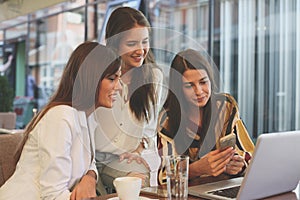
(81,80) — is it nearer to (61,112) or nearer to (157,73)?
(61,112)

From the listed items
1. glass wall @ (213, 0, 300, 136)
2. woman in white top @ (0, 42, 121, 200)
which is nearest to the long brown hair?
woman in white top @ (0, 42, 121, 200)

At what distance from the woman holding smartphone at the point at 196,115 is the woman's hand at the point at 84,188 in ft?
1.34

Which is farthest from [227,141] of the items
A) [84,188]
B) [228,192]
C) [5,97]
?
[5,97]

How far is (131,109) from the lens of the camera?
6.49 feet

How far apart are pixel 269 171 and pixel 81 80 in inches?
27.1

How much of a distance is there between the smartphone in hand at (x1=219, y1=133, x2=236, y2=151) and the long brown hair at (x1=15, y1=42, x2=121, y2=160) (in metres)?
0.51

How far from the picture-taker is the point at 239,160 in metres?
1.62

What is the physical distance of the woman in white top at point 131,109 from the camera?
1872mm

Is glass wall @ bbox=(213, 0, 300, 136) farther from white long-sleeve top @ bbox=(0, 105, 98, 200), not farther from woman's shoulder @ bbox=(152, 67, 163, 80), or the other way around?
white long-sleeve top @ bbox=(0, 105, 98, 200)

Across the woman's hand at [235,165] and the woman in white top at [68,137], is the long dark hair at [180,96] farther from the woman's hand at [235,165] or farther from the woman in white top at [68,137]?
the woman in white top at [68,137]

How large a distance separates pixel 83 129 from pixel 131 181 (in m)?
0.39

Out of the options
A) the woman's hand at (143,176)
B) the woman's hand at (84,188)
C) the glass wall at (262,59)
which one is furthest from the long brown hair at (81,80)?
the glass wall at (262,59)

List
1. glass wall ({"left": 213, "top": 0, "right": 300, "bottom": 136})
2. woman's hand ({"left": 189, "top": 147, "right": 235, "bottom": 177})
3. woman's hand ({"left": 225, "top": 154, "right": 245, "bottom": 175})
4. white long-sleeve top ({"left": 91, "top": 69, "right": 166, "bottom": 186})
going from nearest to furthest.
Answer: woman's hand ({"left": 189, "top": 147, "right": 235, "bottom": 177}) < woman's hand ({"left": 225, "top": 154, "right": 245, "bottom": 175}) < white long-sleeve top ({"left": 91, "top": 69, "right": 166, "bottom": 186}) < glass wall ({"left": 213, "top": 0, "right": 300, "bottom": 136})

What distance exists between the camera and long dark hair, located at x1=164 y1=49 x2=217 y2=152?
1797 millimetres
